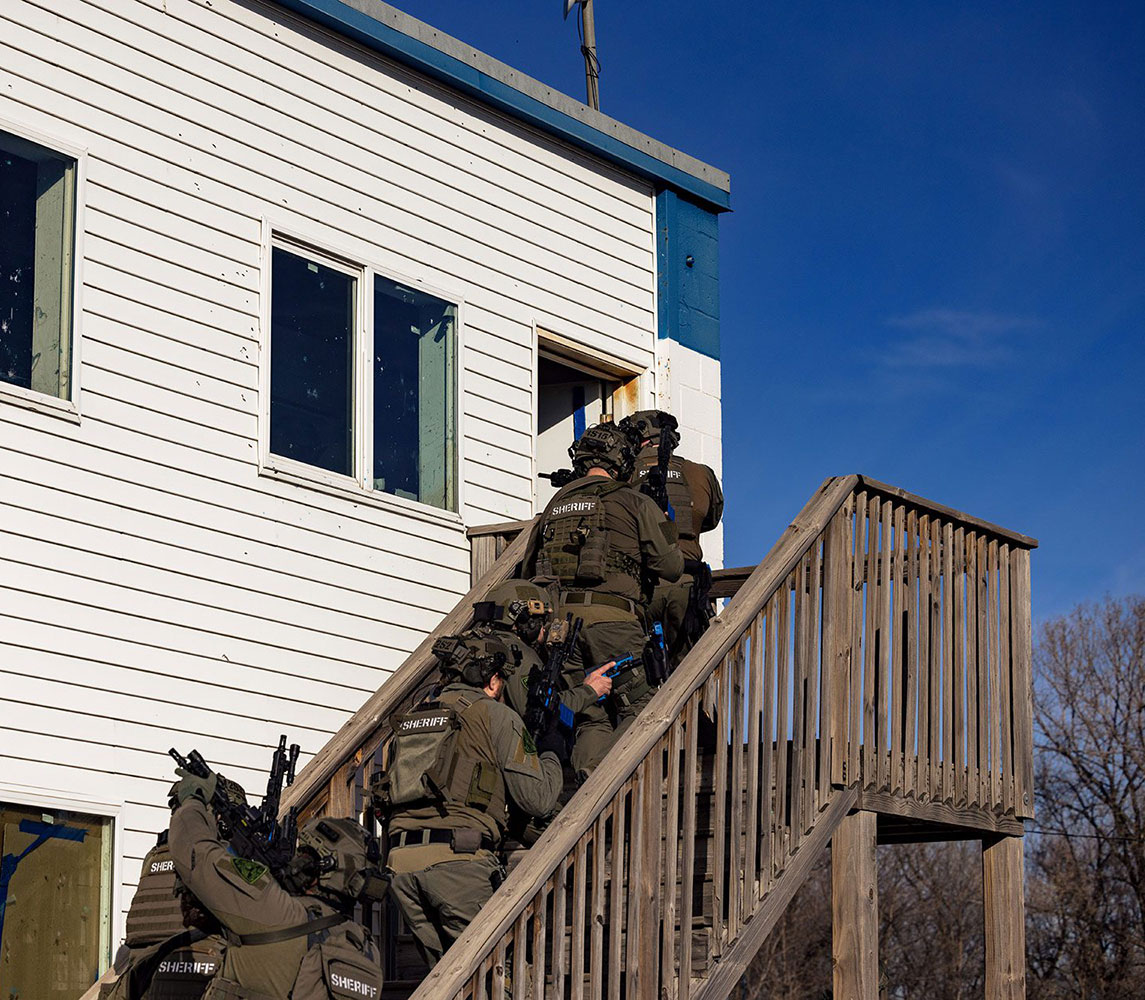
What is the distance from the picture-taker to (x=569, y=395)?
42.8 feet

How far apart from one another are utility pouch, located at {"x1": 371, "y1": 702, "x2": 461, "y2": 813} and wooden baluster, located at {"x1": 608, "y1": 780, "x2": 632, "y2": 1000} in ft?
2.52

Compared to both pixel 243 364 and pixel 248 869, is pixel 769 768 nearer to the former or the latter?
pixel 248 869

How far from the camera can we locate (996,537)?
953 centimetres

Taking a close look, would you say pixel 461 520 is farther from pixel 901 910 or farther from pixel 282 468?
pixel 901 910

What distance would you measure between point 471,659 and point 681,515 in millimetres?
2283

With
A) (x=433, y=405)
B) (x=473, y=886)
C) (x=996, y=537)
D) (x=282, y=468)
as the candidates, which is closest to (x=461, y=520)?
(x=433, y=405)

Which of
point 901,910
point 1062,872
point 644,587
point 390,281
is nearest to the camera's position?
point 644,587

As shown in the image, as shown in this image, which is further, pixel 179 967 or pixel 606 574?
pixel 606 574

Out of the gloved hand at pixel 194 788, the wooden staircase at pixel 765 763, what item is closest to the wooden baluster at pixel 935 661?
the wooden staircase at pixel 765 763

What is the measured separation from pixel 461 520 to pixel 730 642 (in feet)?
12.0

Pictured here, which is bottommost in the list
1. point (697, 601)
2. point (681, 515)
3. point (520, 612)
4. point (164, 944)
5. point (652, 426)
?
point (164, 944)

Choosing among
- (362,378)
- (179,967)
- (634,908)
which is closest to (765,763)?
(634,908)

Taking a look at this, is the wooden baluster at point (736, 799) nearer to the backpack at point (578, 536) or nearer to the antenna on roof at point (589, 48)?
the backpack at point (578, 536)

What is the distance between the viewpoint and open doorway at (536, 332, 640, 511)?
40.1 feet
